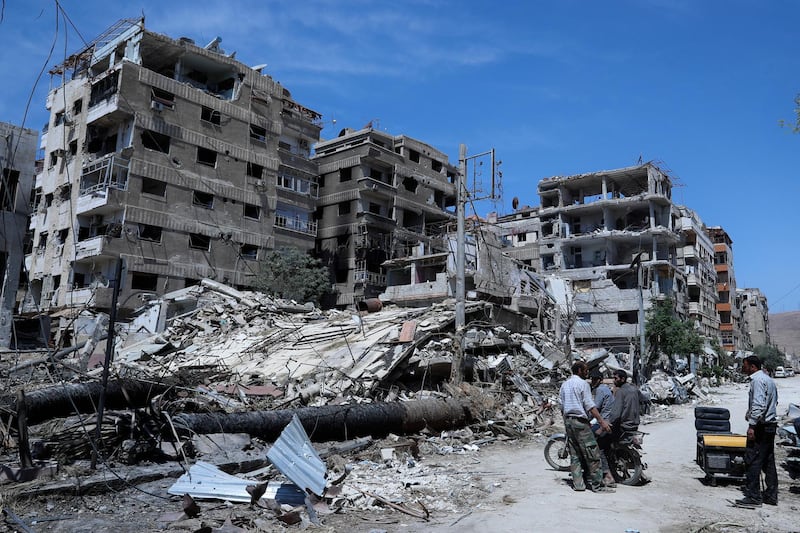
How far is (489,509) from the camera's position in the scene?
7.25 metres

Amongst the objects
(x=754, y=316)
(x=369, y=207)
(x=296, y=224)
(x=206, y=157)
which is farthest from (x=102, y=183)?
(x=754, y=316)

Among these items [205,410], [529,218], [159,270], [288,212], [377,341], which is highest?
[529,218]

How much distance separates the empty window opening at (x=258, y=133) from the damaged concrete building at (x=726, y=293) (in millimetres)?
63229

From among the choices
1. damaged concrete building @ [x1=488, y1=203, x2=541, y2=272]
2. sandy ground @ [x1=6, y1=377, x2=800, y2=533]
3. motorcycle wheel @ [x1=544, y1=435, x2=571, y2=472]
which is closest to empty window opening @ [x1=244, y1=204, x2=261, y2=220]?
damaged concrete building @ [x1=488, y1=203, x2=541, y2=272]

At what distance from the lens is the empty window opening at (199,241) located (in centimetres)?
3728

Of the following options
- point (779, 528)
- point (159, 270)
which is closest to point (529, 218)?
point (159, 270)

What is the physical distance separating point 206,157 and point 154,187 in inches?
158

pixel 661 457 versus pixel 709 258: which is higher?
pixel 709 258

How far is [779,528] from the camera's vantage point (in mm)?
6367

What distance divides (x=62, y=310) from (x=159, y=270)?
5490 mm

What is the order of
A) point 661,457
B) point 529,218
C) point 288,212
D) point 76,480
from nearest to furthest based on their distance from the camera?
point 76,480 < point 661,457 < point 288,212 < point 529,218

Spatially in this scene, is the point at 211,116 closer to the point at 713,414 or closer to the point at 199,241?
the point at 199,241

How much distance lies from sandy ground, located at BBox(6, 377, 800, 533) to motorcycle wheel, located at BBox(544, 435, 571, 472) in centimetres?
22

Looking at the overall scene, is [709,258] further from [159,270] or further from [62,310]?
[62,310]
